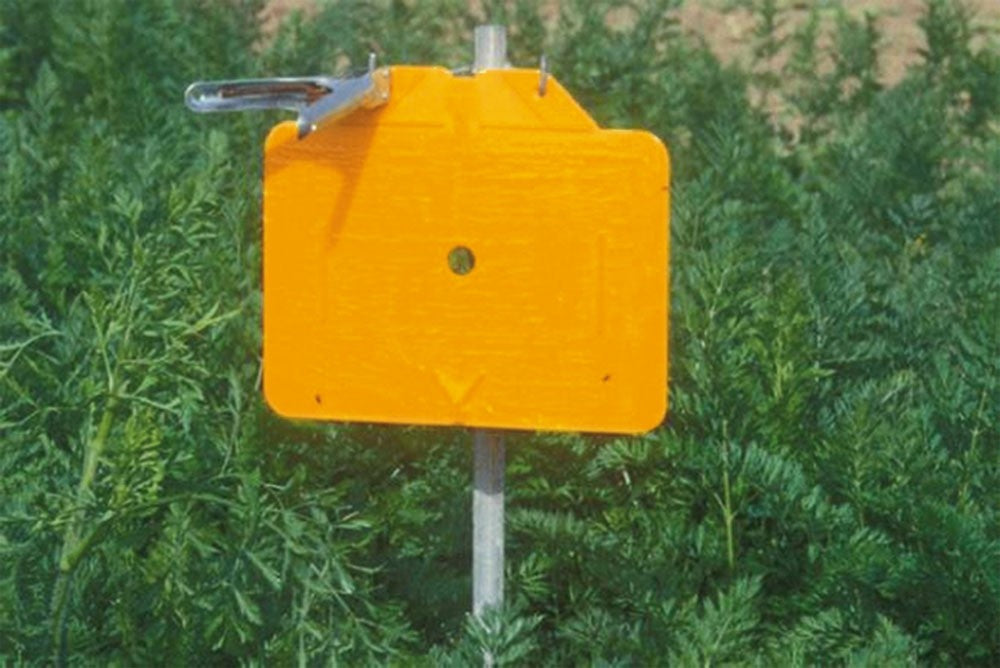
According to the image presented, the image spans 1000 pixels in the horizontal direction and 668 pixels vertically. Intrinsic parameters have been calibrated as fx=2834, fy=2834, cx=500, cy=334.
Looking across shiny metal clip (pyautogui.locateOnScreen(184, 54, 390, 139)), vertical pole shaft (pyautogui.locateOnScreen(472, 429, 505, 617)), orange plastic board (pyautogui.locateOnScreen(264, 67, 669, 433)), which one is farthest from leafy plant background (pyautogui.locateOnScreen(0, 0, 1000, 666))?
shiny metal clip (pyautogui.locateOnScreen(184, 54, 390, 139))

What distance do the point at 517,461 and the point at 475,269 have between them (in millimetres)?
1076

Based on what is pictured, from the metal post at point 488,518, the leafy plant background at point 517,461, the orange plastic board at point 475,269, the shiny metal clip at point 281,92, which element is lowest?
the leafy plant background at point 517,461

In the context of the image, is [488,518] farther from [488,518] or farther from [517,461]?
[517,461]

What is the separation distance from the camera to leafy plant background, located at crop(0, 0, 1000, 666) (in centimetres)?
379

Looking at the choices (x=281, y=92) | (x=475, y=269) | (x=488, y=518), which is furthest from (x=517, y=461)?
(x=281, y=92)

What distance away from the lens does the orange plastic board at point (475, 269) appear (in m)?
3.56

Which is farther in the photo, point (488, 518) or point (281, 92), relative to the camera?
point (488, 518)

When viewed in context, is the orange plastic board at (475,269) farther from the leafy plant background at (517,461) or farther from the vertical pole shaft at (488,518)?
the leafy plant background at (517,461)

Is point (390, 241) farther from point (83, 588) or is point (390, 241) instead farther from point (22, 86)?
point (22, 86)

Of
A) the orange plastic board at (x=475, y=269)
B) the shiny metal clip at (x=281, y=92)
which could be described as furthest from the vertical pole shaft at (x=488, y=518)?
the shiny metal clip at (x=281, y=92)

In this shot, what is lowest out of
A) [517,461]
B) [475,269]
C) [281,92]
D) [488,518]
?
[517,461]

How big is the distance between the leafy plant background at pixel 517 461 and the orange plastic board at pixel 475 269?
25 centimetres

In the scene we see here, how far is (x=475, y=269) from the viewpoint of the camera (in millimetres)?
3570

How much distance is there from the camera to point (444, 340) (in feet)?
11.7
